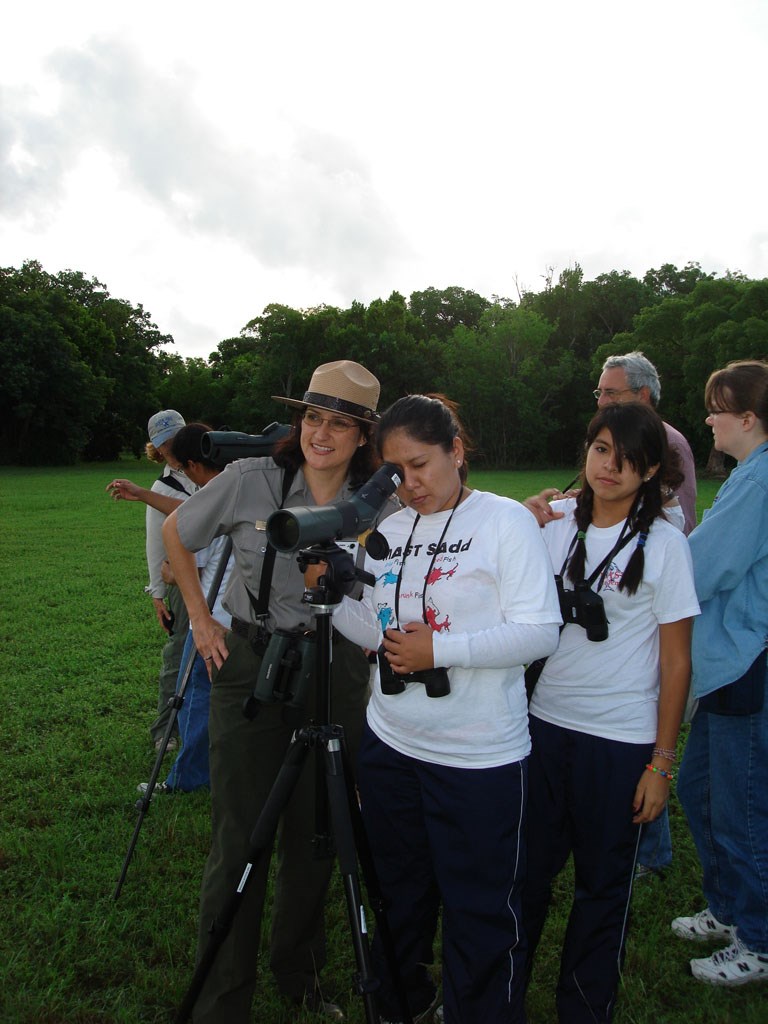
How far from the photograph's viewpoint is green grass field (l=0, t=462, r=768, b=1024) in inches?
112

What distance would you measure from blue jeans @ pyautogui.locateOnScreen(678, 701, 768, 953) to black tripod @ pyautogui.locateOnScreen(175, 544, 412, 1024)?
1389 millimetres

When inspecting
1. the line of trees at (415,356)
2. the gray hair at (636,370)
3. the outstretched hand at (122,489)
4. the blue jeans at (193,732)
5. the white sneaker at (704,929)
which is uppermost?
the line of trees at (415,356)

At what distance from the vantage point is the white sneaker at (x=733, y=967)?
9.57ft

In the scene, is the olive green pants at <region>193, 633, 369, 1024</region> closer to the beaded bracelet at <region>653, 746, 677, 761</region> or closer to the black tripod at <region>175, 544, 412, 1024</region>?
the black tripod at <region>175, 544, 412, 1024</region>

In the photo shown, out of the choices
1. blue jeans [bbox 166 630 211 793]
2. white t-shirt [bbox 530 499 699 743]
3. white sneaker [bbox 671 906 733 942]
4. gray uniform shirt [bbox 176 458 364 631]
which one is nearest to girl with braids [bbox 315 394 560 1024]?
white t-shirt [bbox 530 499 699 743]

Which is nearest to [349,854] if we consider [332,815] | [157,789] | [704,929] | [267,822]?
[332,815]

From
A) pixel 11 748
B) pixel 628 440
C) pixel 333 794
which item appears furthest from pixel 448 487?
pixel 11 748

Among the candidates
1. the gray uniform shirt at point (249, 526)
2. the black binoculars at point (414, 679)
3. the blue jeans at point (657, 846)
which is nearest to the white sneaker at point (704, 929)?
the blue jeans at point (657, 846)

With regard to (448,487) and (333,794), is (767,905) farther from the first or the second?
(448,487)

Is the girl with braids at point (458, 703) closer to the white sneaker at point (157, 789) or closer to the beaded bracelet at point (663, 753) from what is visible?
the beaded bracelet at point (663, 753)

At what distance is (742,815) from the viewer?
2.88 metres

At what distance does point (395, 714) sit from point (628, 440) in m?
1.18

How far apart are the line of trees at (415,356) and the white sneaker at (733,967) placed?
35142 mm

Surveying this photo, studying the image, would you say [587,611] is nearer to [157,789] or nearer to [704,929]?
[704,929]
